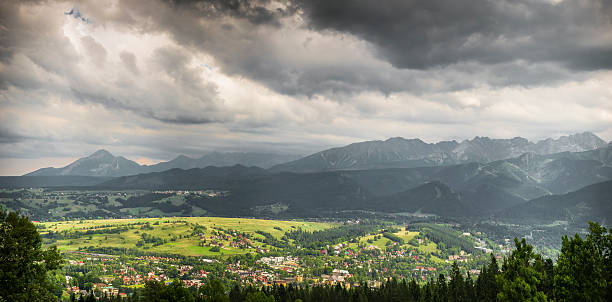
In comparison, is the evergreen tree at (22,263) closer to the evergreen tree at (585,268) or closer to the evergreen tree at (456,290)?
the evergreen tree at (585,268)

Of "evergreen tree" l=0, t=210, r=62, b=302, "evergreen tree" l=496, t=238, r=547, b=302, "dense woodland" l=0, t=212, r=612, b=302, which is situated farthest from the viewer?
"evergreen tree" l=496, t=238, r=547, b=302

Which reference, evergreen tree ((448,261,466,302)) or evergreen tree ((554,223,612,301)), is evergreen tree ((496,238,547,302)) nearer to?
evergreen tree ((554,223,612,301))

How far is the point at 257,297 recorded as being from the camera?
49.2 meters

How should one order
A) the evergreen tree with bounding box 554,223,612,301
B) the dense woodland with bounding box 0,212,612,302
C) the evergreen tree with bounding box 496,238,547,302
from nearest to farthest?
the dense woodland with bounding box 0,212,612,302 → the evergreen tree with bounding box 496,238,547,302 → the evergreen tree with bounding box 554,223,612,301

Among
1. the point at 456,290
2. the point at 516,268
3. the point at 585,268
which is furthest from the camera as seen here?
the point at 456,290

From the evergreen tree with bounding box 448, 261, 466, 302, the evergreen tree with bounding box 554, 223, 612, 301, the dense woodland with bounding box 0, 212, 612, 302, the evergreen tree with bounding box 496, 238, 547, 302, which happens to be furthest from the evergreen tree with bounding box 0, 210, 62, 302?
the evergreen tree with bounding box 448, 261, 466, 302

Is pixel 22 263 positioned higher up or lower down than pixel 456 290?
higher up

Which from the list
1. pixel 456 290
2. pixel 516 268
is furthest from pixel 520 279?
pixel 456 290

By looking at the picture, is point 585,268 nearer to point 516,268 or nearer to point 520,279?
point 516,268

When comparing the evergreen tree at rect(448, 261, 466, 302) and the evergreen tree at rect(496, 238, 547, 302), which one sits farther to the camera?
the evergreen tree at rect(448, 261, 466, 302)

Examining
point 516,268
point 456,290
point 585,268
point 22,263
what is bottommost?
point 456,290

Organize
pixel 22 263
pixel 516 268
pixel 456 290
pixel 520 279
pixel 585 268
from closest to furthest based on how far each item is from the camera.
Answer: pixel 22 263
pixel 520 279
pixel 516 268
pixel 585 268
pixel 456 290

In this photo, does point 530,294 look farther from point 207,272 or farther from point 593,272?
point 207,272

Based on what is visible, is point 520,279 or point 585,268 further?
point 585,268
